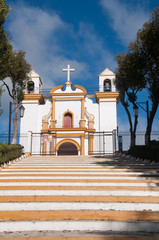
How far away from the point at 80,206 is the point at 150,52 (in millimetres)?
10114

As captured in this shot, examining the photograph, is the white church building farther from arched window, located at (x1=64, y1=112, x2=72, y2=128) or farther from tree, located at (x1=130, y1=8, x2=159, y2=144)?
tree, located at (x1=130, y1=8, x2=159, y2=144)

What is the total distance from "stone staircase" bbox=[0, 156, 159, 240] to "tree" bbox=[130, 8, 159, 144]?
6.12 metres

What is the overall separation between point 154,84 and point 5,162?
9818 mm

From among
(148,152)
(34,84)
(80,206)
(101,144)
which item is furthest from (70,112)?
(80,206)

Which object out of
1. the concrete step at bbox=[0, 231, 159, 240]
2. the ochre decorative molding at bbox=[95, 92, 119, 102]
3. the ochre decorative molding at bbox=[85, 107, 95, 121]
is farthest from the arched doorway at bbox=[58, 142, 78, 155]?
the concrete step at bbox=[0, 231, 159, 240]

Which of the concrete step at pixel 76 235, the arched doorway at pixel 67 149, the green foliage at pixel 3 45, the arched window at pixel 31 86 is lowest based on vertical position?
the concrete step at pixel 76 235

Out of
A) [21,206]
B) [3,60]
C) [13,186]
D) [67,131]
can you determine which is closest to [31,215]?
[21,206]

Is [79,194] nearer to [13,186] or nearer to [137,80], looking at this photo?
[13,186]

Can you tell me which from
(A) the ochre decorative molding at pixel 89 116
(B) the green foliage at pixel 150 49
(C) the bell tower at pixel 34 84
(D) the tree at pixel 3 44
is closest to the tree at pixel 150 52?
(B) the green foliage at pixel 150 49

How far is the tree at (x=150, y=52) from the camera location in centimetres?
1202

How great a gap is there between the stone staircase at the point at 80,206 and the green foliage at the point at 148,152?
1.96m

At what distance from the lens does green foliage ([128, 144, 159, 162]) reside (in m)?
9.67

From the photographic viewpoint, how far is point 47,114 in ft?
77.6

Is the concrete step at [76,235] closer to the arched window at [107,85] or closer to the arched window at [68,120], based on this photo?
the arched window at [68,120]
